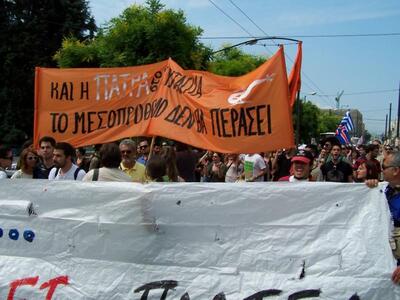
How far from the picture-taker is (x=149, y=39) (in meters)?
12.9

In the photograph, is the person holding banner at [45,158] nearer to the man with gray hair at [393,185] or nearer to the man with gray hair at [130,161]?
the man with gray hair at [130,161]

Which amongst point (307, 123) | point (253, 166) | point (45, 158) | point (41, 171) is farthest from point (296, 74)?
point (307, 123)

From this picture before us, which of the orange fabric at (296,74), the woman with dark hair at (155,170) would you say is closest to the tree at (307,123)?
the orange fabric at (296,74)

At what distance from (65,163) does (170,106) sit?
1.16 metres

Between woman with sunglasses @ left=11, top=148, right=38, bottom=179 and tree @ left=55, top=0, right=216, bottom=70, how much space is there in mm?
7321

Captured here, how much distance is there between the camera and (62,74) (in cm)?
561

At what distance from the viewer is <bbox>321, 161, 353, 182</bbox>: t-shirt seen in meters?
7.27

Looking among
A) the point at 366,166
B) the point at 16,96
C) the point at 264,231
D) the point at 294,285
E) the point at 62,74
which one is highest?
the point at 16,96

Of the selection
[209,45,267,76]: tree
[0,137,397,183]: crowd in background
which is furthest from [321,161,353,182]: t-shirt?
[209,45,267,76]: tree

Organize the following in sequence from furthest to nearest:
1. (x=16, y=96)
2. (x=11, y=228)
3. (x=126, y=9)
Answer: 1. (x=16, y=96)
2. (x=126, y=9)
3. (x=11, y=228)

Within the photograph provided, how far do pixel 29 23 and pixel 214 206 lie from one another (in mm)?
30858

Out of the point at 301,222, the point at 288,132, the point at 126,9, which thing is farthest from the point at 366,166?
the point at 126,9

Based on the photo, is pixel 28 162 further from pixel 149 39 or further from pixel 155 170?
pixel 149 39

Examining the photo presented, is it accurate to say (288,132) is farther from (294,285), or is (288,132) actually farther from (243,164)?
(243,164)
